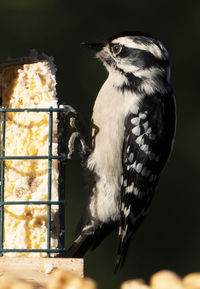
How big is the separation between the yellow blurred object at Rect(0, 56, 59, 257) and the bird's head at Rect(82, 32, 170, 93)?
0.46 meters

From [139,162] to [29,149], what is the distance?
627 millimetres

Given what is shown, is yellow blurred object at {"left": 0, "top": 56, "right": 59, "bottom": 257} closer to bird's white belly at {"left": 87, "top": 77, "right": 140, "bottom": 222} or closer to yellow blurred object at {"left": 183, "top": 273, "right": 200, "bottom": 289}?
bird's white belly at {"left": 87, "top": 77, "right": 140, "bottom": 222}

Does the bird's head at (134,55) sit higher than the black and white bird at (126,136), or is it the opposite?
the bird's head at (134,55)

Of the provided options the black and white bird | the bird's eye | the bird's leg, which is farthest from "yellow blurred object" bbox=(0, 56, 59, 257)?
the bird's eye

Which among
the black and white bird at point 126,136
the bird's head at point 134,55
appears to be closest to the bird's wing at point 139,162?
the black and white bird at point 126,136

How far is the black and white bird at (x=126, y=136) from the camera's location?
15.8ft

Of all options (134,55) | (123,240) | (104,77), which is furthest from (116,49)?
(104,77)

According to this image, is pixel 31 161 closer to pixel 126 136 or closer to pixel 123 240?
pixel 126 136

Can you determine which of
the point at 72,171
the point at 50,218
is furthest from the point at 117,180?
the point at 72,171

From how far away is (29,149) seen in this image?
→ 15.0 feet

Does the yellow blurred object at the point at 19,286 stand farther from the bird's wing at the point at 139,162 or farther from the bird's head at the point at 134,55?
the bird's head at the point at 134,55

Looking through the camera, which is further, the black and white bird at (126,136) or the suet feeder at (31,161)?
the black and white bird at (126,136)

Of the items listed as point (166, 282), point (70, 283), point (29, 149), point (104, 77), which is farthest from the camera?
point (104, 77)

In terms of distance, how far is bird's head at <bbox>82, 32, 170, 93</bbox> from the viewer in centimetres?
493
